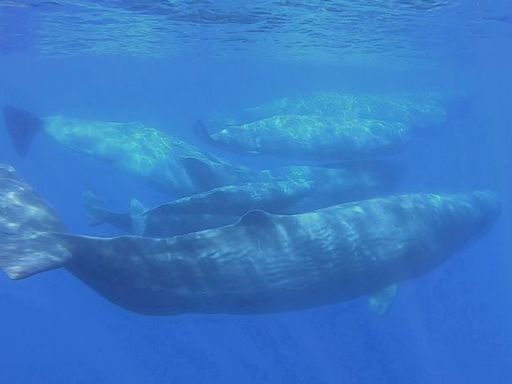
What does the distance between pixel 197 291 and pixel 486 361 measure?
40.7 ft

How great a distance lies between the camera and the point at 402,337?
18.0 m

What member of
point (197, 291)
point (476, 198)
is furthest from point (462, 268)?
point (197, 291)

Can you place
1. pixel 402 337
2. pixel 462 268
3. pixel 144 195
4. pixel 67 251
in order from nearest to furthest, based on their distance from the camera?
pixel 67 251 → pixel 402 337 → pixel 462 268 → pixel 144 195

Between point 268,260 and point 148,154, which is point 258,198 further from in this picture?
point 148,154

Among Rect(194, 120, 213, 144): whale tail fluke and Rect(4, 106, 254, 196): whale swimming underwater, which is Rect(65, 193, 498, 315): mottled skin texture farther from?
Rect(194, 120, 213, 144): whale tail fluke

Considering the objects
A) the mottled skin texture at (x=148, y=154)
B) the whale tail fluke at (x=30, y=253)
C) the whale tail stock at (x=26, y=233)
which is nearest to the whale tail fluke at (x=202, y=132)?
the mottled skin texture at (x=148, y=154)

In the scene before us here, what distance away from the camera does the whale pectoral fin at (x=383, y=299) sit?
12797mm

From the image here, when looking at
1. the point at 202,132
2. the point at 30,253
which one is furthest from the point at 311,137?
the point at 30,253

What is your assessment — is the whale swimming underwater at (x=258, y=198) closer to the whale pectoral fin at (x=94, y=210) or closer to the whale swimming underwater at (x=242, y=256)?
the whale pectoral fin at (x=94, y=210)

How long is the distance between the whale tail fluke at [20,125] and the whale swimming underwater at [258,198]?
5579 millimetres

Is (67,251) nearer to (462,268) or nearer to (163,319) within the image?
(163,319)

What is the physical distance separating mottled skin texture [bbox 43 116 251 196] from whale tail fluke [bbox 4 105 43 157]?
666 millimetres

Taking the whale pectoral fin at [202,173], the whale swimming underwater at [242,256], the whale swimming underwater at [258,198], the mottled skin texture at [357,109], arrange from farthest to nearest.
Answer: the mottled skin texture at [357,109]
the whale pectoral fin at [202,173]
the whale swimming underwater at [258,198]
the whale swimming underwater at [242,256]

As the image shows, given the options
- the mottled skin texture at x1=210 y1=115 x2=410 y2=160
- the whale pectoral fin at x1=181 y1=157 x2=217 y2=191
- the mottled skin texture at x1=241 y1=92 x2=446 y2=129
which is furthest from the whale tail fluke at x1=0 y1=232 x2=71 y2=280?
the mottled skin texture at x1=241 y1=92 x2=446 y2=129
